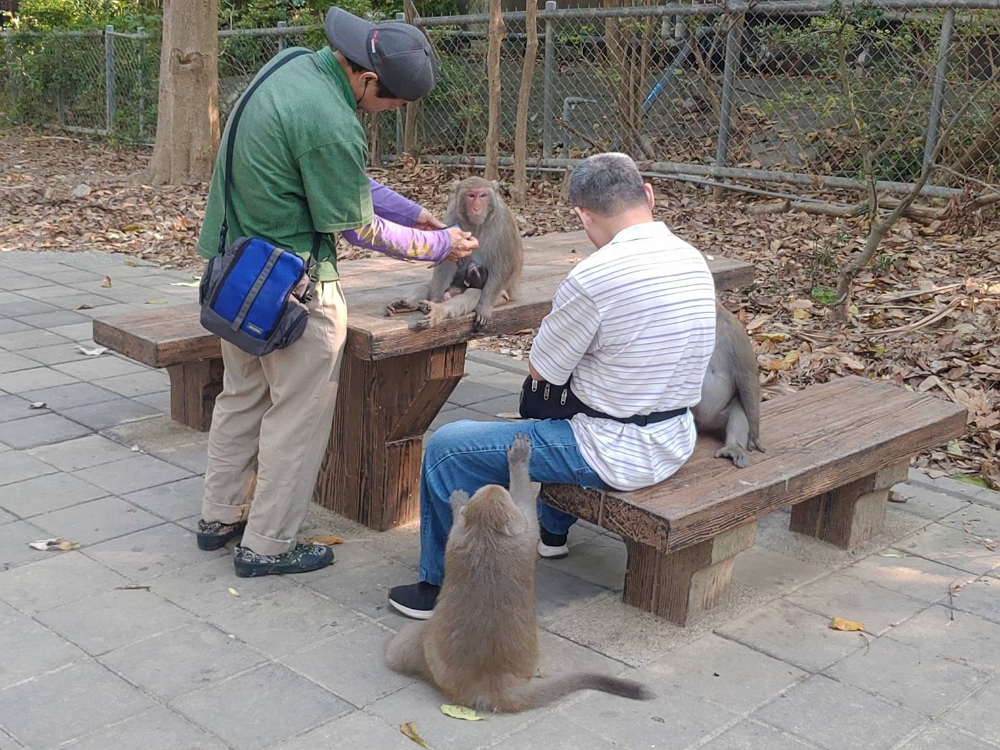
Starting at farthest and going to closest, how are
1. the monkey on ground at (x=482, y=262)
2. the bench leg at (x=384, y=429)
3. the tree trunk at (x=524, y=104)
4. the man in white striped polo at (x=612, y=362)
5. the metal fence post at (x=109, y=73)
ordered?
the metal fence post at (x=109, y=73)
the tree trunk at (x=524, y=104)
the monkey on ground at (x=482, y=262)
the bench leg at (x=384, y=429)
the man in white striped polo at (x=612, y=362)

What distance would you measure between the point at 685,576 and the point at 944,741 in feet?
3.19

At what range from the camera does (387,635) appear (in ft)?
12.5

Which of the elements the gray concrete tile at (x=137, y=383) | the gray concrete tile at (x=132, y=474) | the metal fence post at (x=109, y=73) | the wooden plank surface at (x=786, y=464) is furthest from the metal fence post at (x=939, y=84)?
the metal fence post at (x=109, y=73)

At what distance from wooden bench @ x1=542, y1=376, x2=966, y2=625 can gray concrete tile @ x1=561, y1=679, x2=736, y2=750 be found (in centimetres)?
47

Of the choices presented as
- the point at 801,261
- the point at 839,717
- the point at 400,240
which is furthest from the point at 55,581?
the point at 801,261

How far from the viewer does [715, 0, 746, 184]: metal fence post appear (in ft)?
33.2

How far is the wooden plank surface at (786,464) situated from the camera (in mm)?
3596

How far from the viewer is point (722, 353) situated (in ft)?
13.9

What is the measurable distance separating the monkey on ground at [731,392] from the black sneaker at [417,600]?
1.20 m

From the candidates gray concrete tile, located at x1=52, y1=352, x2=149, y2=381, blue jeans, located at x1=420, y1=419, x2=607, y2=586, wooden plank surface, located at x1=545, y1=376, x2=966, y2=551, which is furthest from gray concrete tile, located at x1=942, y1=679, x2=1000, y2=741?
gray concrete tile, located at x1=52, y1=352, x2=149, y2=381

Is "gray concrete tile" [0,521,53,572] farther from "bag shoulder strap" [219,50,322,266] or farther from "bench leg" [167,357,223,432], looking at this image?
"bag shoulder strap" [219,50,322,266]

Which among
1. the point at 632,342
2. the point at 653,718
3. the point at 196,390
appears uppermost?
the point at 632,342

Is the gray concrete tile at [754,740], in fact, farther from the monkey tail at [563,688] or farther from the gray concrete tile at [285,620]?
the gray concrete tile at [285,620]

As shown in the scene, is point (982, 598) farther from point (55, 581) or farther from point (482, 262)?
point (55, 581)
